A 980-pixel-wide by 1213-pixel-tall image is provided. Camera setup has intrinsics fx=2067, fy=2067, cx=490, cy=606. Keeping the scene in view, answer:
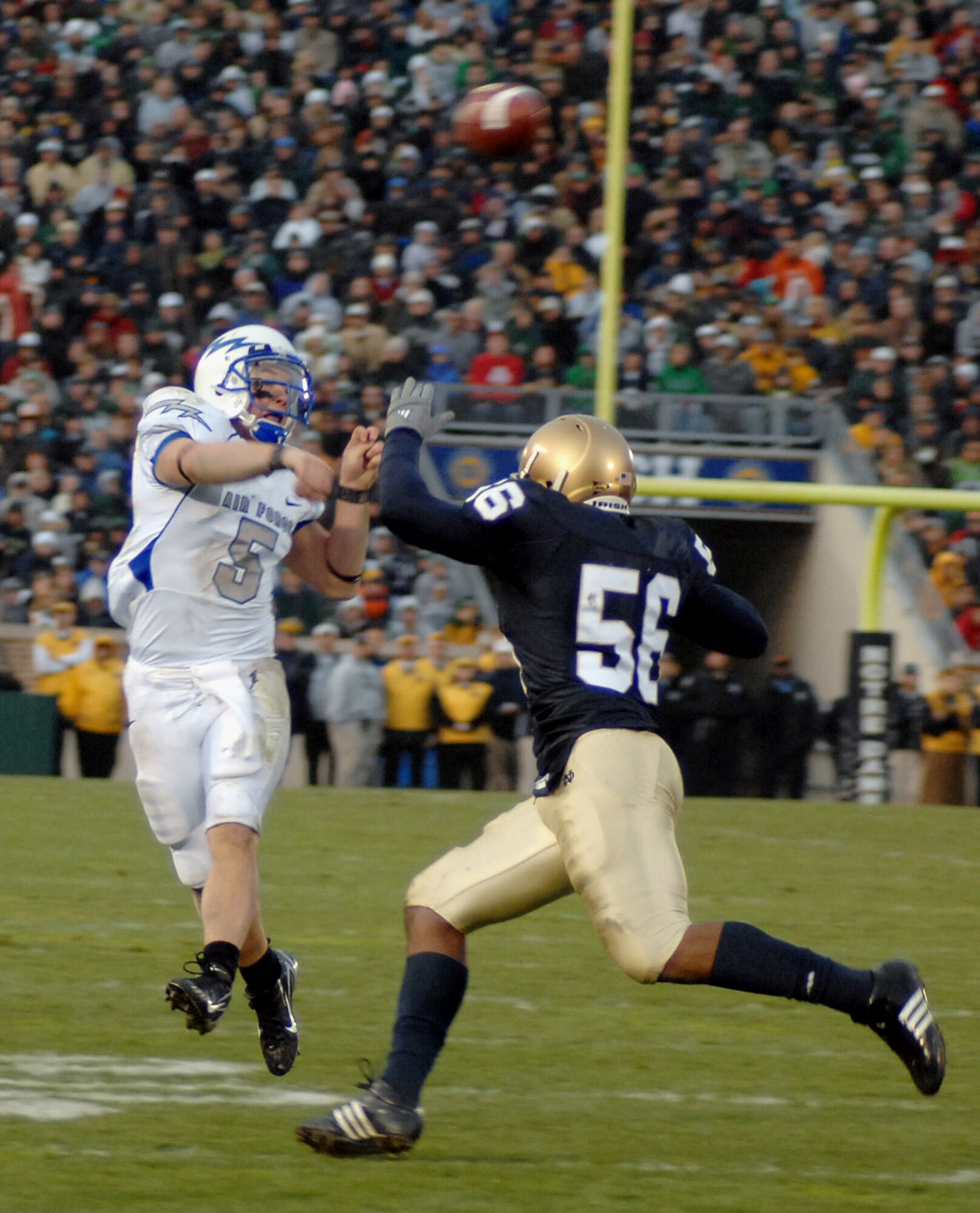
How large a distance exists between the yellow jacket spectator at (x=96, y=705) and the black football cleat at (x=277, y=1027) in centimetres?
703

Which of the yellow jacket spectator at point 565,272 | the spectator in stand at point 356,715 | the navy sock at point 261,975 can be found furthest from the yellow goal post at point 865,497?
the navy sock at point 261,975

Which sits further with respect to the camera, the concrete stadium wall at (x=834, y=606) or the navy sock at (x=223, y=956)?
the concrete stadium wall at (x=834, y=606)

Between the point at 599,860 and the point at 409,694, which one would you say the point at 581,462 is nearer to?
the point at 599,860

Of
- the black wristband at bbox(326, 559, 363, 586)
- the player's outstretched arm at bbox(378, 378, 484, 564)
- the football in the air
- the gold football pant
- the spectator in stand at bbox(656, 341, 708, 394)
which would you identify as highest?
the football in the air

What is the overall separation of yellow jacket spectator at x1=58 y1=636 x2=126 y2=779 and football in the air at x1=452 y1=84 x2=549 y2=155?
3527 millimetres

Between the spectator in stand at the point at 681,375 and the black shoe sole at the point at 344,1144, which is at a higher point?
the spectator in stand at the point at 681,375

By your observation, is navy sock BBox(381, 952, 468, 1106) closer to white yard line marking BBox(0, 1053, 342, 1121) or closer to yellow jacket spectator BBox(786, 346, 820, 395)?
white yard line marking BBox(0, 1053, 342, 1121)

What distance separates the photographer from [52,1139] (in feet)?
11.8

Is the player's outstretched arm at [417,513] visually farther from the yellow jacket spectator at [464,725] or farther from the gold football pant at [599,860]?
the yellow jacket spectator at [464,725]

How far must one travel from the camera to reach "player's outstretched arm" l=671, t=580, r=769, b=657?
12.6 feet

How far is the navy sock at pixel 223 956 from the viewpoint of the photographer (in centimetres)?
391

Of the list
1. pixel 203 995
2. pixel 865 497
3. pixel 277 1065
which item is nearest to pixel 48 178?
pixel 865 497

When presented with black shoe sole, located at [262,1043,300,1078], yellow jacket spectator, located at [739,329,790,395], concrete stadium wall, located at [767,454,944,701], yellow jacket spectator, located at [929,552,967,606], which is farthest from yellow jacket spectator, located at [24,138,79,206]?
black shoe sole, located at [262,1043,300,1078]

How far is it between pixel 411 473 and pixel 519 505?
0.22m
